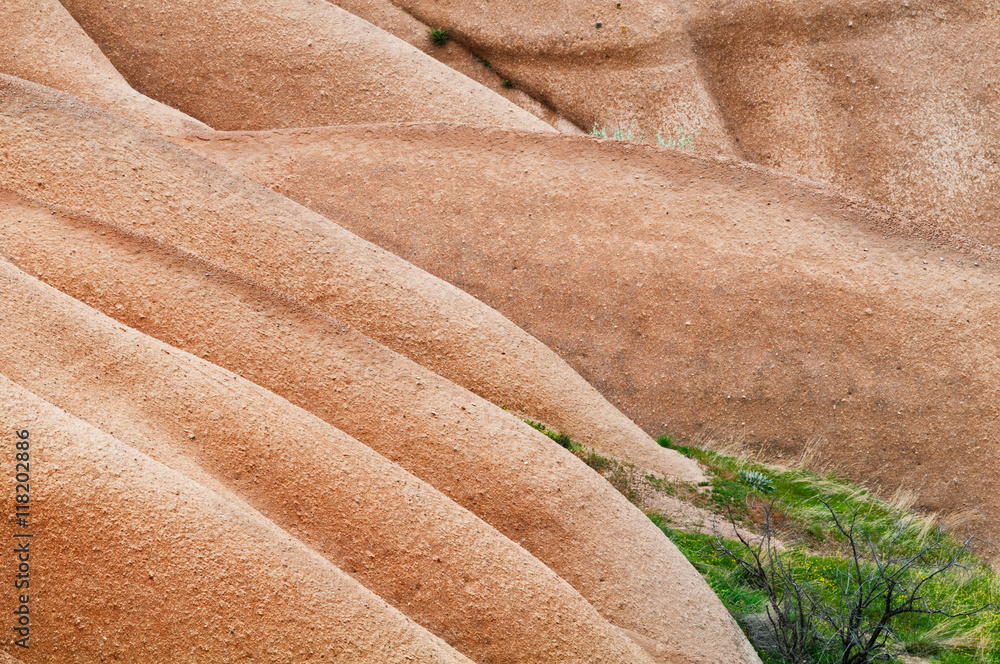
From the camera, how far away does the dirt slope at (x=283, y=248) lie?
1139 centimetres

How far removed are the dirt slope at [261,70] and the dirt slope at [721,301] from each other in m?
1.66

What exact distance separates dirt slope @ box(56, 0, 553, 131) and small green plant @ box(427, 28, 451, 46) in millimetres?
1996

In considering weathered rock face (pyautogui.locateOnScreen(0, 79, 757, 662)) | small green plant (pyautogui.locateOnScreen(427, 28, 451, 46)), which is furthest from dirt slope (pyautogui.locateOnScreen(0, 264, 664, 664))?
small green plant (pyautogui.locateOnScreen(427, 28, 451, 46))

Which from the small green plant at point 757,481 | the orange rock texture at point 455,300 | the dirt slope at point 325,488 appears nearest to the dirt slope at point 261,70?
the orange rock texture at point 455,300

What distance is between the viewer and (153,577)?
7445 mm

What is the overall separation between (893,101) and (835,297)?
211 inches

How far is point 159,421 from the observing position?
884 centimetres

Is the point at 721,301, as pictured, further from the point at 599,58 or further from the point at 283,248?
the point at 599,58

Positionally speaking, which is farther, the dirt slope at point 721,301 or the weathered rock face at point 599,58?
the weathered rock face at point 599,58

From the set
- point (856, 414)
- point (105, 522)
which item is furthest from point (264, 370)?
point (856, 414)

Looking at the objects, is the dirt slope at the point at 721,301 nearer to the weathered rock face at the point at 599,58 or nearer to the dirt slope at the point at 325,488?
the weathered rock face at the point at 599,58

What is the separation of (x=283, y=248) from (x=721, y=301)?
18.8 feet

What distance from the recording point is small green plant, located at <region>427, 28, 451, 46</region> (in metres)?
17.9

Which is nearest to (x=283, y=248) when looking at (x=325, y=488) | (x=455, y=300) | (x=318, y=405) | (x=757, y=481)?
(x=455, y=300)
